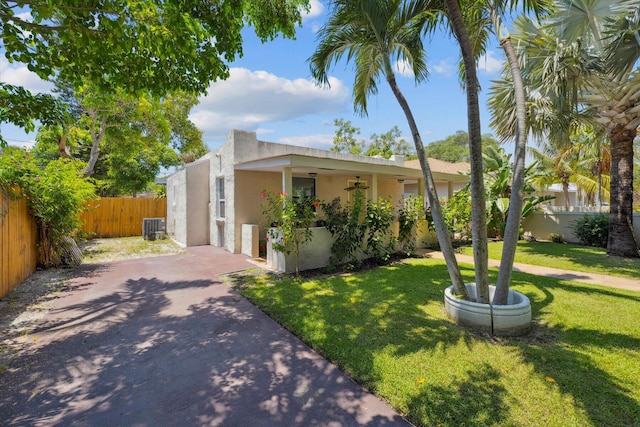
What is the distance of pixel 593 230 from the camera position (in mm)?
11422

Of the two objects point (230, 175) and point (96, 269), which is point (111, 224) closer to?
point (96, 269)

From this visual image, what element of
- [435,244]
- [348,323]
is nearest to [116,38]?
[348,323]

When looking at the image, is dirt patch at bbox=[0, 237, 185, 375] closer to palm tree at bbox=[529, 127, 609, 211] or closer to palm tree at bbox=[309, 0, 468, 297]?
palm tree at bbox=[309, 0, 468, 297]

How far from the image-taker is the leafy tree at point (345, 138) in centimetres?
3034

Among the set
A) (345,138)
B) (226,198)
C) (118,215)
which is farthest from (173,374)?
(345,138)

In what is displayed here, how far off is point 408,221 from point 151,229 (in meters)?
12.2

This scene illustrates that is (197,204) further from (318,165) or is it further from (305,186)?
(318,165)

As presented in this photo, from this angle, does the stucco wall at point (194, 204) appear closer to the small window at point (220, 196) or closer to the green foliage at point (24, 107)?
the small window at point (220, 196)

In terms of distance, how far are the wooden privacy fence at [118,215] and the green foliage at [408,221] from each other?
14.0m

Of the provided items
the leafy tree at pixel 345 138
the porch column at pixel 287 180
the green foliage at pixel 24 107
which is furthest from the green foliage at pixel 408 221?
the leafy tree at pixel 345 138

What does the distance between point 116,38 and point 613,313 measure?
28.3 ft

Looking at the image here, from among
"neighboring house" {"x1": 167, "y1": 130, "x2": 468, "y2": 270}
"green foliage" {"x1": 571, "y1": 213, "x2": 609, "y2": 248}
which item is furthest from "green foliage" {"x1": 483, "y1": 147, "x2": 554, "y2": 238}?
"green foliage" {"x1": 571, "y1": 213, "x2": 609, "y2": 248}

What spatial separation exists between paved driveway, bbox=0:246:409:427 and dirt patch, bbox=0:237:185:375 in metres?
0.19

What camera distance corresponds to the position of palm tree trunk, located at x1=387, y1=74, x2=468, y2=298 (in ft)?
15.5
